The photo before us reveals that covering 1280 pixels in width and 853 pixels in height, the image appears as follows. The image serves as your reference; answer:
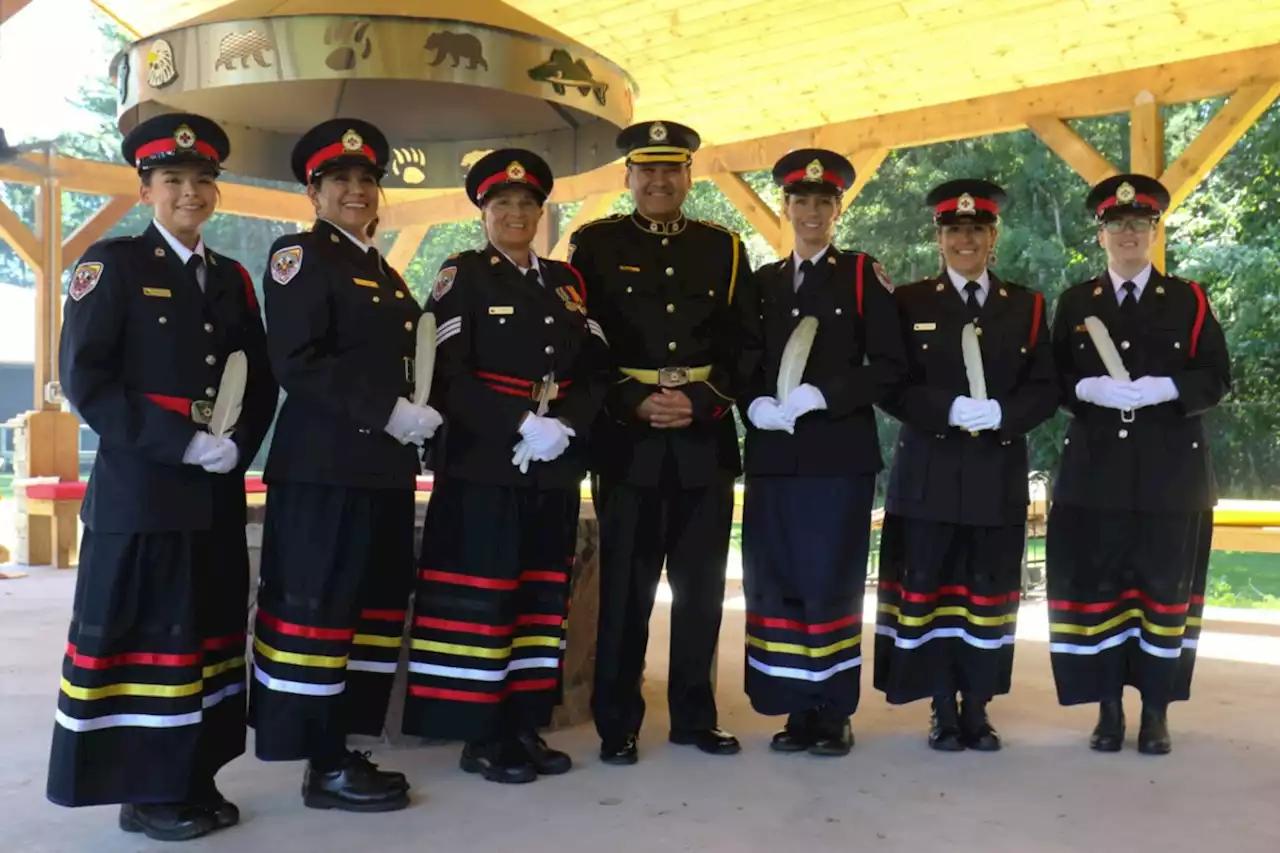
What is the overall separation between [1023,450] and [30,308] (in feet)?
93.0

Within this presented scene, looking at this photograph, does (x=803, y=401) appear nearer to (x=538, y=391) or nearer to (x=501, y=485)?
(x=538, y=391)

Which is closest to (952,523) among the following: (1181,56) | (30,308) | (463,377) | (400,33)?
(463,377)

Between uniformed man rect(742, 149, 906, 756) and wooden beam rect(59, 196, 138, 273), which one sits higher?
wooden beam rect(59, 196, 138, 273)

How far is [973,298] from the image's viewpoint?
11.7ft

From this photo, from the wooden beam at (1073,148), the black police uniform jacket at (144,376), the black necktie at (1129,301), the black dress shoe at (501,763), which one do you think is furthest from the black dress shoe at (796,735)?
the wooden beam at (1073,148)

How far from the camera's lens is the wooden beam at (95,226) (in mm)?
8547

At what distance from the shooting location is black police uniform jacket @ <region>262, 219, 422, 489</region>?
9.23ft

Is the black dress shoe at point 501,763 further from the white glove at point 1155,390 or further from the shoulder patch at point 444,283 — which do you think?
the white glove at point 1155,390

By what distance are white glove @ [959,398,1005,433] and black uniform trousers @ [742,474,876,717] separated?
33 cm

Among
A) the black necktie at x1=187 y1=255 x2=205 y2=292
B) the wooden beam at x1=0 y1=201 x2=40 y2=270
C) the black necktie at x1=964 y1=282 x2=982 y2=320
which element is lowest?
the black necktie at x1=187 y1=255 x2=205 y2=292

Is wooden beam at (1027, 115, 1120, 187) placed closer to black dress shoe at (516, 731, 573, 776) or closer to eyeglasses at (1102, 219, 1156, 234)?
eyeglasses at (1102, 219, 1156, 234)

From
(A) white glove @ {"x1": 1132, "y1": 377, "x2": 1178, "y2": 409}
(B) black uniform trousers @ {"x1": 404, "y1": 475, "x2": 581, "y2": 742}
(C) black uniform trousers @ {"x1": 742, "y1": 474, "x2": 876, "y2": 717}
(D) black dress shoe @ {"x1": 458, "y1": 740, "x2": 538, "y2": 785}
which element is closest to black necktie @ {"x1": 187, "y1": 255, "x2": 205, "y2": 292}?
(B) black uniform trousers @ {"x1": 404, "y1": 475, "x2": 581, "y2": 742}

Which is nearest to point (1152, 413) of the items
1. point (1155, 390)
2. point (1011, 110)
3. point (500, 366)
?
point (1155, 390)

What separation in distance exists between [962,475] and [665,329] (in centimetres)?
98
